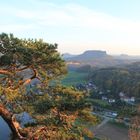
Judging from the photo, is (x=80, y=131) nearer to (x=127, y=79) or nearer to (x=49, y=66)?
(x=49, y=66)

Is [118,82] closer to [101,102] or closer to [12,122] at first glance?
[101,102]

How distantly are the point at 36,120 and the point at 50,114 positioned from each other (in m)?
0.51

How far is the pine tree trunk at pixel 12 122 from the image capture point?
10.3 metres

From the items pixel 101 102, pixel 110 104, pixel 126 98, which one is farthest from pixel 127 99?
pixel 101 102

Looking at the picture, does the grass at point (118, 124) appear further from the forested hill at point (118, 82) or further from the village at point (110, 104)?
the forested hill at point (118, 82)

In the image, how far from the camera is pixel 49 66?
10797 mm

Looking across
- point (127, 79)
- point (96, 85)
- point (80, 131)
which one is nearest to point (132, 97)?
point (127, 79)

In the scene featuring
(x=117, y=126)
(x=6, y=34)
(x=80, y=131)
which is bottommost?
(x=117, y=126)

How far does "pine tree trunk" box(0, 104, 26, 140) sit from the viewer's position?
10288 millimetres

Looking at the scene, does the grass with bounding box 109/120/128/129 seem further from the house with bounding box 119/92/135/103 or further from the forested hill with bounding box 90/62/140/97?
the forested hill with bounding box 90/62/140/97

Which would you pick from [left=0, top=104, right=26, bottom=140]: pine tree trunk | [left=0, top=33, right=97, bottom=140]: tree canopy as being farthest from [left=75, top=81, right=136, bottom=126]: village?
[left=0, top=104, right=26, bottom=140]: pine tree trunk

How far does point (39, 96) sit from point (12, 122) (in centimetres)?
134

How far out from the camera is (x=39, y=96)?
37.4 feet

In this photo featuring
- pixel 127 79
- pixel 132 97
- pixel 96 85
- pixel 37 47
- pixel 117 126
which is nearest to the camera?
pixel 37 47
